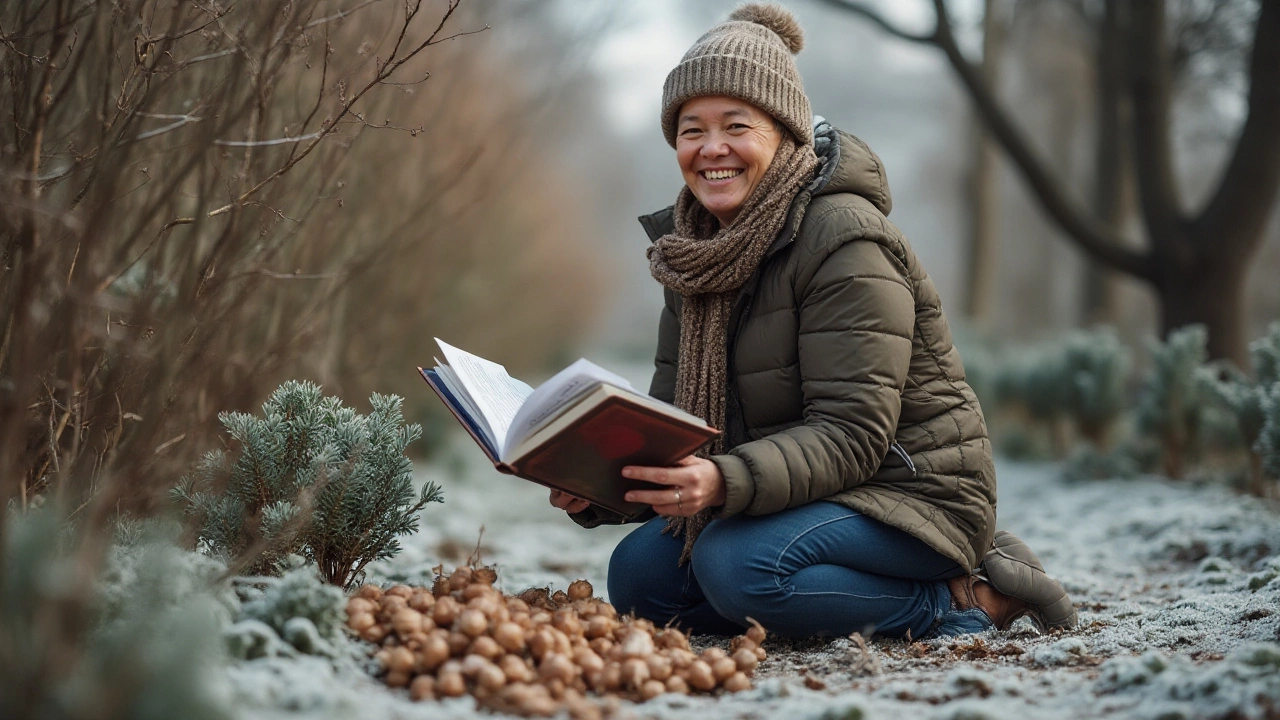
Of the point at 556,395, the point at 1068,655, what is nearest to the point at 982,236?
the point at 1068,655

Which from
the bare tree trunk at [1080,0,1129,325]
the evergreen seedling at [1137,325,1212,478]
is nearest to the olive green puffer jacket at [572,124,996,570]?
the evergreen seedling at [1137,325,1212,478]

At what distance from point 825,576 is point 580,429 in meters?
0.78

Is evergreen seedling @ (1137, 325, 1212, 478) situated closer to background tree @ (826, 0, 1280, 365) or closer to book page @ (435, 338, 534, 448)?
background tree @ (826, 0, 1280, 365)

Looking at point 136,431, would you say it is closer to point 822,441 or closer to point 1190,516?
point 822,441

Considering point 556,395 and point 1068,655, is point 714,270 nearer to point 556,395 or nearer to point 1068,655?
point 556,395

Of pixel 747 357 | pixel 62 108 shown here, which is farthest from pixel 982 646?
pixel 62 108

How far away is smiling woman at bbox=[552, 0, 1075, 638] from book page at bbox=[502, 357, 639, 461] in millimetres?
328

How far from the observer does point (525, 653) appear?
81.1 inches

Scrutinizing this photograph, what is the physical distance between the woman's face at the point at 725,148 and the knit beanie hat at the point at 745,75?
33 millimetres

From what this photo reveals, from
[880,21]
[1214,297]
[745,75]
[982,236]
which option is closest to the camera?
[745,75]

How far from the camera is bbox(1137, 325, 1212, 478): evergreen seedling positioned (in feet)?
17.0

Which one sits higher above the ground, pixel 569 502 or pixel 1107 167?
pixel 1107 167

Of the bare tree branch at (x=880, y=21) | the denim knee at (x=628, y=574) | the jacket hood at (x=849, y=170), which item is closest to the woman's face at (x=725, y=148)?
the jacket hood at (x=849, y=170)

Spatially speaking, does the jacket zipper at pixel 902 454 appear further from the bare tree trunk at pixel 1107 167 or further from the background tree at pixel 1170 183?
the bare tree trunk at pixel 1107 167
